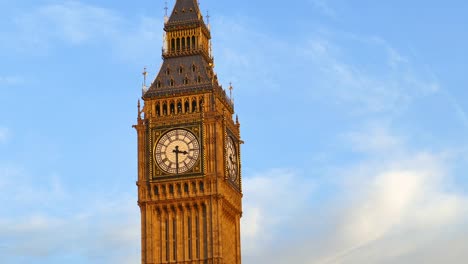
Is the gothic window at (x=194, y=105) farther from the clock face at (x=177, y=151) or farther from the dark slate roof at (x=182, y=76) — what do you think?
the clock face at (x=177, y=151)

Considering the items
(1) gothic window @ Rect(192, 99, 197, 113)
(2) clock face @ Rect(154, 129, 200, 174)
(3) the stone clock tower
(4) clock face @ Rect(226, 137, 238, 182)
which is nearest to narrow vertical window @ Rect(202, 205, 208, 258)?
(3) the stone clock tower

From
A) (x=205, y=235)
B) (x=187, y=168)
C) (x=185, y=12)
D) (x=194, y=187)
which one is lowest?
(x=205, y=235)

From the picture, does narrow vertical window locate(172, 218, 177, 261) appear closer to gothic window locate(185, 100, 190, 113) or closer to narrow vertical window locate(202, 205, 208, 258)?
narrow vertical window locate(202, 205, 208, 258)

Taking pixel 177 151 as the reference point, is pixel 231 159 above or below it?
above

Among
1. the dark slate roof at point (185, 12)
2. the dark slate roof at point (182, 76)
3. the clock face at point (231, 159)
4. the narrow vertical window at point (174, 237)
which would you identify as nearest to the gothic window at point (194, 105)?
the dark slate roof at point (182, 76)

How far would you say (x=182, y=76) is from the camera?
110 metres

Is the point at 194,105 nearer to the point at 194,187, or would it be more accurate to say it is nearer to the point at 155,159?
the point at 155,159

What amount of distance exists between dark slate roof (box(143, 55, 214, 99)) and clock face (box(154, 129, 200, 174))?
374 cm

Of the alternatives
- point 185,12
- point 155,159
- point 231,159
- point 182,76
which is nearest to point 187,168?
point 155,159

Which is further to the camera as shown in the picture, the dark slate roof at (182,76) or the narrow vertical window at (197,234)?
the dark slate roof at (182,76)

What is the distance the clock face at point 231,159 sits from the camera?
109 meters

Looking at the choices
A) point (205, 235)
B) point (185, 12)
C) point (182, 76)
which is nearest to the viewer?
point (205, 235)

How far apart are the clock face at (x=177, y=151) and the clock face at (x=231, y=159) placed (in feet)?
10.7

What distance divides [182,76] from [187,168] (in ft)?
27.0
